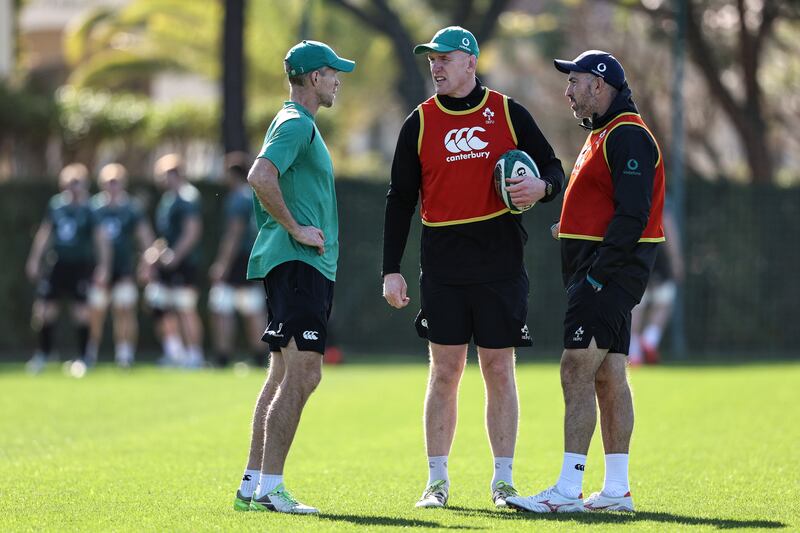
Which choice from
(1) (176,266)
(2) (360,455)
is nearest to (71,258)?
(1) (176,266)

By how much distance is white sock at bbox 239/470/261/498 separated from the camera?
7852 mm

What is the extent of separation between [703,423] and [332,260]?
5.74 metres

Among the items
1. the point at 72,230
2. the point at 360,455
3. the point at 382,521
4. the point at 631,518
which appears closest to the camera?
the point at 382,521

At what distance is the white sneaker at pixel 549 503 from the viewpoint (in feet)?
25.3

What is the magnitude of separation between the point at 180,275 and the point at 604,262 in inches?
496

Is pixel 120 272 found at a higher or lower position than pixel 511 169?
lower

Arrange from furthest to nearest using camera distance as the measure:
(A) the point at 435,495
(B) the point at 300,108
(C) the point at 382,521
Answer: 1. (A) the point at 435,495
2. (B) the point at 300,108
3. (C) the point at 382,521

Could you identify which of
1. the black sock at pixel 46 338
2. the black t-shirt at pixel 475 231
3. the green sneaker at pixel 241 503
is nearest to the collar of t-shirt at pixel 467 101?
the black t-shirt at pixel 475 231

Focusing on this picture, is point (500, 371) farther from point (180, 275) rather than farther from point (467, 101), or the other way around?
point (180, 275)

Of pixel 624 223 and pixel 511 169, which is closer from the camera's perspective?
pixel 624 223

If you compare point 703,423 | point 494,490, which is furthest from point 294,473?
point 703,423

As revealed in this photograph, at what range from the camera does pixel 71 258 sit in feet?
63.2

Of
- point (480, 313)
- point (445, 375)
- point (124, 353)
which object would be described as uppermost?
point (480, 313)

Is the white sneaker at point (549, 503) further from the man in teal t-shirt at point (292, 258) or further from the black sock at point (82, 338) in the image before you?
the black sock at point (82, 338)
